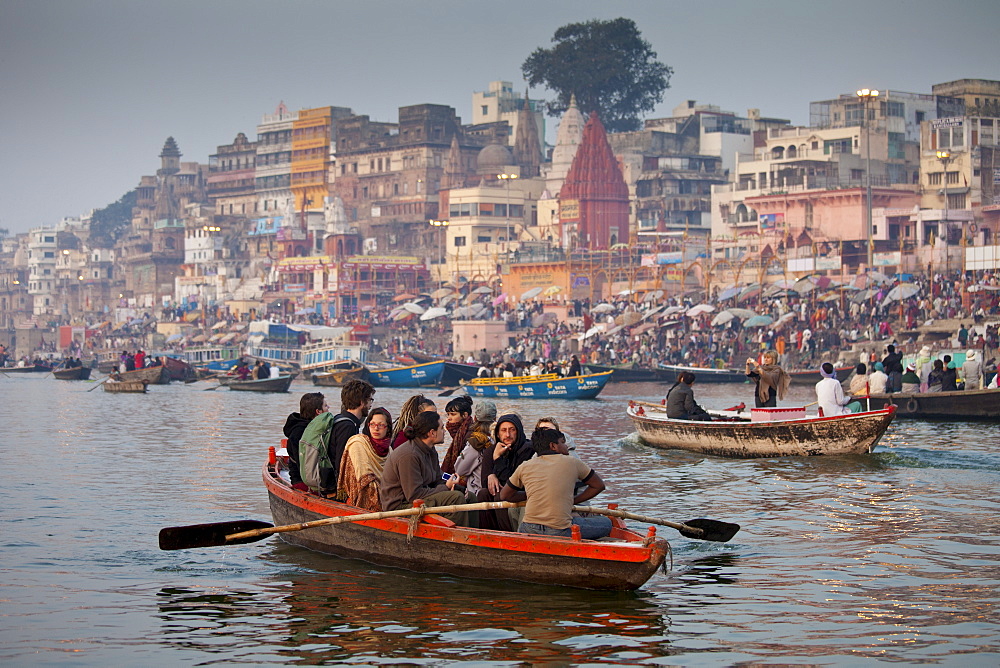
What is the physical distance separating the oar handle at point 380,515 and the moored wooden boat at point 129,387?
36.4 metres

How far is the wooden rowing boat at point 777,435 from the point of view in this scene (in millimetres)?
18953

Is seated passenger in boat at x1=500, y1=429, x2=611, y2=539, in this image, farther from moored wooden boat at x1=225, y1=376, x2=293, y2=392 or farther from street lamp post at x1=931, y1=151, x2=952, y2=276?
street lamp post at x1=931, y1=151, x2=952, y2=276

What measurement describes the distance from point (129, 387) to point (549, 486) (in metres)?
39.8

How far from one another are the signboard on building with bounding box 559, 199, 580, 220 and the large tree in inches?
837

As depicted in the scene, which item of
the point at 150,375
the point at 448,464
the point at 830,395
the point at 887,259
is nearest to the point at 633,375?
the point at 887,259

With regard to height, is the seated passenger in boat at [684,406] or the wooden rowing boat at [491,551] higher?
the seated passenger in boat at [684,406]

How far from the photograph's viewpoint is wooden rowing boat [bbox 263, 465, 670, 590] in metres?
10.6

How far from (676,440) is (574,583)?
10951 mm

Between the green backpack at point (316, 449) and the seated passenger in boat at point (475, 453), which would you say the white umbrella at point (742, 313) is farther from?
the seated passenger in boat at point (475, 453)

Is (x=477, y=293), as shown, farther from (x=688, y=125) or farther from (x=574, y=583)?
(x=574, y=583)

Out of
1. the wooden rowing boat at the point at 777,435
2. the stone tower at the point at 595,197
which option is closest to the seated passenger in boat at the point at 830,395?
the wooden rowing boat at the point at 777,435

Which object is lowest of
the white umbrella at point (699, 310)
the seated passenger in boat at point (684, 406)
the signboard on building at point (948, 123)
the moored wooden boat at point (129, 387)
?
the moored wooden boat at point (129, 387)

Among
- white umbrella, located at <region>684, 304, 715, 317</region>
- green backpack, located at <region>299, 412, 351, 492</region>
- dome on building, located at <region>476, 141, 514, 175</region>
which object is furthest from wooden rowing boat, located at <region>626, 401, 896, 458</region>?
dome on building, located at <region>476, 141, 514, 175</region>

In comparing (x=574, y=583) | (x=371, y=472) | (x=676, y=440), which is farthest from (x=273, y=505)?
(x=676, y=440)
